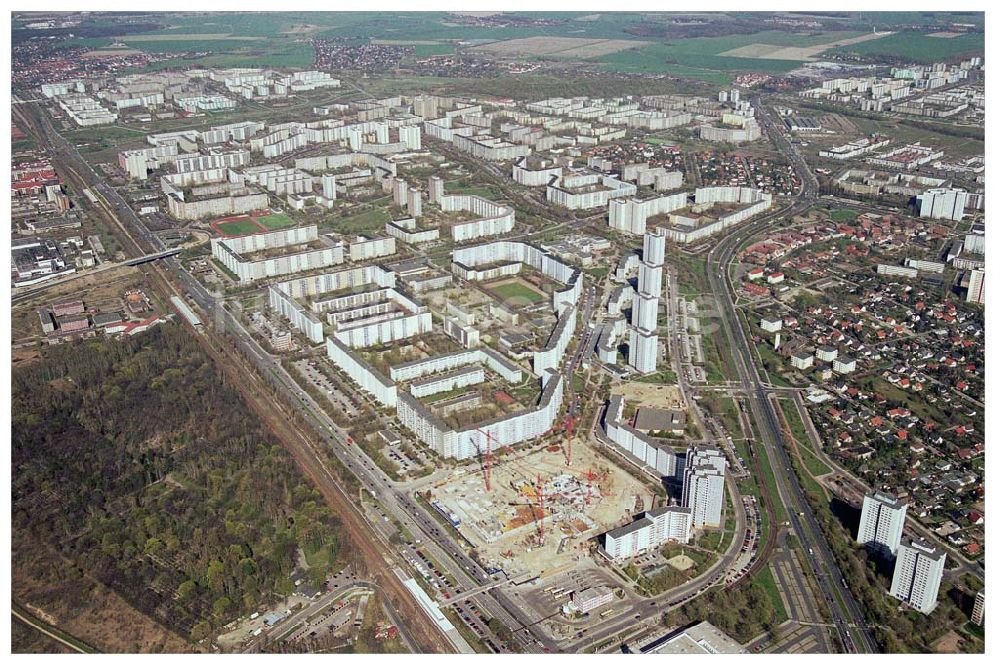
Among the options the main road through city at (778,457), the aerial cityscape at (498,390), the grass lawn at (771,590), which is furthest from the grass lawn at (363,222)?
the grass lawn at (771,590)

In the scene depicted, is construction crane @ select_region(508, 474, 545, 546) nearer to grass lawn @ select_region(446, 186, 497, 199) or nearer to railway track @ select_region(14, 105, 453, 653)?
railway track @ select_region(14, 105, 453, 653)

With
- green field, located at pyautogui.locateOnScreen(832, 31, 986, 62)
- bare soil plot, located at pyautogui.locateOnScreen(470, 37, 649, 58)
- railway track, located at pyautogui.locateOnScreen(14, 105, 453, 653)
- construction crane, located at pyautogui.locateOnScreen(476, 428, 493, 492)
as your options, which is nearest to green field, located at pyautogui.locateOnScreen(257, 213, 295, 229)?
railway track, located at pyautogui.locateOnScreen(14, 105, 453, 653)

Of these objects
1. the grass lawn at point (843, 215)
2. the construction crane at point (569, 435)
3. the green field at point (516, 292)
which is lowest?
the construction crane at point (569, 435)

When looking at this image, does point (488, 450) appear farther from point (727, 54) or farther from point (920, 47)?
point (920, 47)

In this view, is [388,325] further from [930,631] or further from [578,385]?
[930,631]

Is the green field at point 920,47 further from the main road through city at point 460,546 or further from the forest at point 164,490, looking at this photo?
the forest at point 164,490
